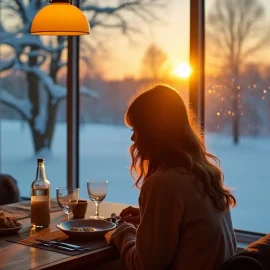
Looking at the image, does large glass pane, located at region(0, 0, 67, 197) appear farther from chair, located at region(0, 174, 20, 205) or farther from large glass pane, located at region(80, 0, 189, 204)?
chair, located at region(0, 174, 20, 205)

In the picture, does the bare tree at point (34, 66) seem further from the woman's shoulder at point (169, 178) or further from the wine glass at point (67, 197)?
the woman's shoulder at point (169, 178)

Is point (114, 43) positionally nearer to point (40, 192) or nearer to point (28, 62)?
point (28, 62)

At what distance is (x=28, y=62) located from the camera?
4367mm

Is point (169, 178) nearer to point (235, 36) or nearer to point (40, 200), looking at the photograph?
point (40, 200)

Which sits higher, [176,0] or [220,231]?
[176,0]

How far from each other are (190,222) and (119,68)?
7.39 ft

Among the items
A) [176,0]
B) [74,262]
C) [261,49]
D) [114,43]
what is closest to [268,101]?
[261,49]

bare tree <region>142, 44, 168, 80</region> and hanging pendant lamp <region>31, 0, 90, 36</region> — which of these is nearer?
hanging pendant lamp <region>31, 0, 90, 36</region>

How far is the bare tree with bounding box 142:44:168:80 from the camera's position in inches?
147

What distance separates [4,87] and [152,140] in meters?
2.80

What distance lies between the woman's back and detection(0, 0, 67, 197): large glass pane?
243 cm

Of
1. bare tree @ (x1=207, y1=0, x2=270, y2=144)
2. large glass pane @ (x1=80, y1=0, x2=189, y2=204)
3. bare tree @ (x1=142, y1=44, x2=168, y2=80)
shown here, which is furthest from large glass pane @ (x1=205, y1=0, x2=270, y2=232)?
bare tree @ (x1=142, y1=44, x2=168, y2=80)


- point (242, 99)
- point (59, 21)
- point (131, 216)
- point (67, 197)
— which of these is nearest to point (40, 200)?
point (67, 197)

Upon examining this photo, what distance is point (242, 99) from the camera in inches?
133
